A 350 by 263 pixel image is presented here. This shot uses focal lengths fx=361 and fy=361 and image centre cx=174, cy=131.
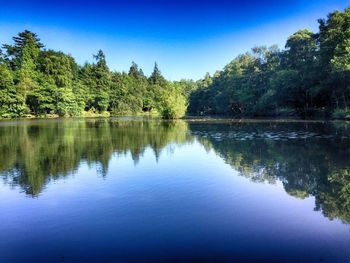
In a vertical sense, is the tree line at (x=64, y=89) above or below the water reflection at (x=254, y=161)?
above

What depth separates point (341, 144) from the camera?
2230 cm

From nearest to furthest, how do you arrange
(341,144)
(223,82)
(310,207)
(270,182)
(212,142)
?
(310,207) < (270,182) < (341,144) < (212,142) < (223,82)

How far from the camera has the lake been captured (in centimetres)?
693

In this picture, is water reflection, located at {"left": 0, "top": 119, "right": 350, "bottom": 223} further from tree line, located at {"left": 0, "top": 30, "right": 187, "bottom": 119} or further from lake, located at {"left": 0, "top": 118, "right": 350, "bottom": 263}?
tree line, located at {"left": 0, "top": 30, "right": 187, "bottom": 119}

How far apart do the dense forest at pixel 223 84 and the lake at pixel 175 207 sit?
32854 mm

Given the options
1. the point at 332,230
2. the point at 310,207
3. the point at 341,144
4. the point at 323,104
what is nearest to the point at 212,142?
the point at 341,144

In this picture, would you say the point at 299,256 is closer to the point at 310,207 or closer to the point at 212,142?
the point at 310,207

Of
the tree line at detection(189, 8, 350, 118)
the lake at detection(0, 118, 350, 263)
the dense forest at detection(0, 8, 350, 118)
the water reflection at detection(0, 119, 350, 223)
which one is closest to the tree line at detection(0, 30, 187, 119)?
the dense forest at detection(0, 8, 350, 118)

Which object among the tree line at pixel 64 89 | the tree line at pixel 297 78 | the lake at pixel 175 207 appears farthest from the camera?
the tree line at pixel 64 89

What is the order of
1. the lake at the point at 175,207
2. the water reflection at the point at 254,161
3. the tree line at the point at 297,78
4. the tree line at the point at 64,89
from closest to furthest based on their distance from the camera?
1. the lake at the point at 175,207
2. the water reflection at the point at 254,161
3. the tree line at the point at 297,78
4. the tree line at the point at 64,89

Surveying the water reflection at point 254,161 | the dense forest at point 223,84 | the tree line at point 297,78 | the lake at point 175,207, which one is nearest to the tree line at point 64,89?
the dense forest at point 223,84

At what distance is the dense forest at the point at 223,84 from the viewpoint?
5034cm

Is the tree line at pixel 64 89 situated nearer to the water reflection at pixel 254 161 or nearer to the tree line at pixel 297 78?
the tree line at pixel 297 78

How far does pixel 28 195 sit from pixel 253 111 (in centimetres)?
6460
